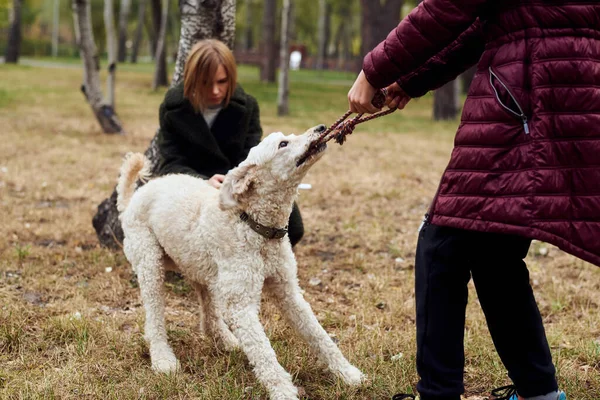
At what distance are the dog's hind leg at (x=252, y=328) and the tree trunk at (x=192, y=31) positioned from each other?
7.44 feet

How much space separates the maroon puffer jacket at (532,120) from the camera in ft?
6.26

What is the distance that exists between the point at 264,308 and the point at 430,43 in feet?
7.72

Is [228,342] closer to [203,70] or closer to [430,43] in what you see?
[203,70]

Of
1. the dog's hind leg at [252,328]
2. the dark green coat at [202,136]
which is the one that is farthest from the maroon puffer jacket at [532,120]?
the dark green coat at [202,136]

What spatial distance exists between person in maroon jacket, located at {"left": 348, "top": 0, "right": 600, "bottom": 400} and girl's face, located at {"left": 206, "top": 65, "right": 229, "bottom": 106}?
1.96 metres

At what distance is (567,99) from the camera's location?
1.91 m

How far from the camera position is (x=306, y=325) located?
3078 millimetres

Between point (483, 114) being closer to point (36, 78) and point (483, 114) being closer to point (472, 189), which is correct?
point (472, 189)

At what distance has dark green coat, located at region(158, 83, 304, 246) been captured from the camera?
4133 mm

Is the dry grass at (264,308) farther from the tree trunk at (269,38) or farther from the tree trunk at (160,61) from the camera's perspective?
the tree trunk at (269,38)

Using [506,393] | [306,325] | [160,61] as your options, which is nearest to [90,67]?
Answer: [306,325]

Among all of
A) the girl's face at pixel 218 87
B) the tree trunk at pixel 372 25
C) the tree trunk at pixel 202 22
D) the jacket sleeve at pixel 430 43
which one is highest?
the tree trunk at pixel 372 25

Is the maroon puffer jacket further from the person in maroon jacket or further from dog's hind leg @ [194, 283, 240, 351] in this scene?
dog's hind leg @ [194, 283, 240, 351]

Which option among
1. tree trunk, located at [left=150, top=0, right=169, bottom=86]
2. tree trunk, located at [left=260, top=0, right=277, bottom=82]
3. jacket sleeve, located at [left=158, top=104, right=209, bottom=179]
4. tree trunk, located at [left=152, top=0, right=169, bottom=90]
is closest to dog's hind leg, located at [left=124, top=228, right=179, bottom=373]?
jacket sleeve, located at [left=158, top=104, right=209, bottom=179]
